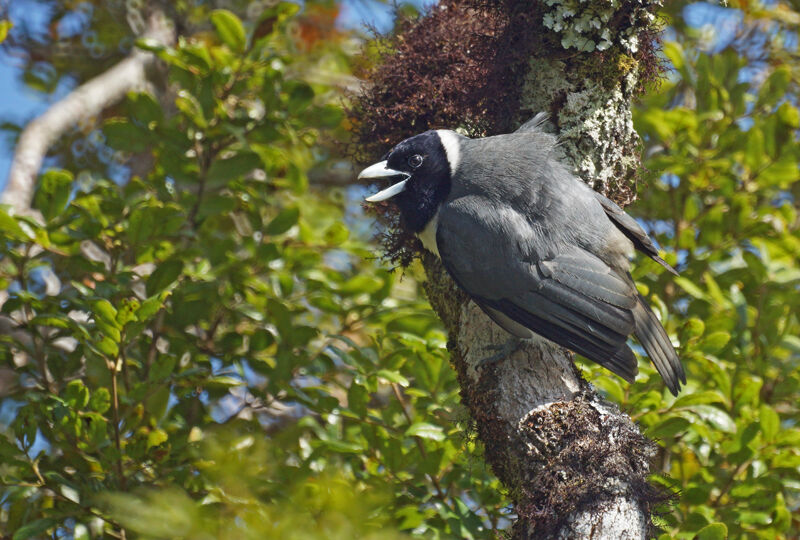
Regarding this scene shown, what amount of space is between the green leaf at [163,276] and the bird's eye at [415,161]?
2.99ft

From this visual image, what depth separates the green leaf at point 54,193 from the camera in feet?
9.18

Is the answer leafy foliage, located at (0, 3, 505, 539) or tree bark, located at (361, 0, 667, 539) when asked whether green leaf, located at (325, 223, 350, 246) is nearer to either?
leafy foliage, located at (0, 3, 505, 539)

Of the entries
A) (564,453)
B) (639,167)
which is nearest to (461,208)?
(639,167)

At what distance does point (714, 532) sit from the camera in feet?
7.19

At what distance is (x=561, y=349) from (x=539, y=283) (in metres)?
0.22

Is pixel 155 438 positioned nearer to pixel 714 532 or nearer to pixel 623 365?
pixel 623 365

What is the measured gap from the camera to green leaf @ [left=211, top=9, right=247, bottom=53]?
3232 mm

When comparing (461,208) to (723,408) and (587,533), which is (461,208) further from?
(723,408)

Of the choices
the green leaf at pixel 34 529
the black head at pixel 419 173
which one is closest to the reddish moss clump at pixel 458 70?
the black head at pixel 419 173

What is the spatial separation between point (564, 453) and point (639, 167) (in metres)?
1.08

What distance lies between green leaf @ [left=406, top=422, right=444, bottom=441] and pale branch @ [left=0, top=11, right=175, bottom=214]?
1818 millimetres

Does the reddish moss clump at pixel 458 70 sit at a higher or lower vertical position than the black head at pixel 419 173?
higher

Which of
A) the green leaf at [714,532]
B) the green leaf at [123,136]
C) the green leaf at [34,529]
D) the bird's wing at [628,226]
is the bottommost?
the green leaf at [714,532]

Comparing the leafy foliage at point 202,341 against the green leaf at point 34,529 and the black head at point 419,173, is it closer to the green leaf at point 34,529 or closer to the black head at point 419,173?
the green leaf at point 34,529
